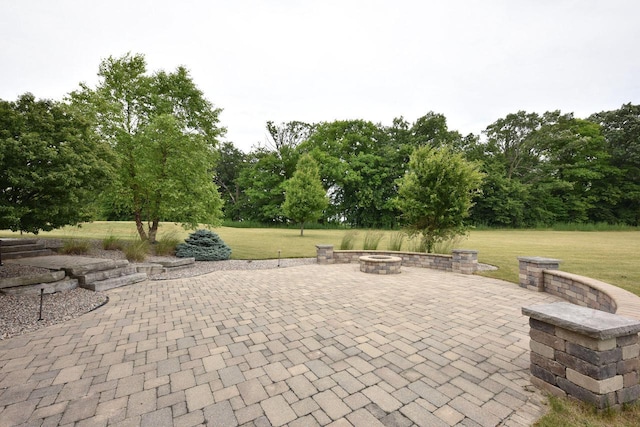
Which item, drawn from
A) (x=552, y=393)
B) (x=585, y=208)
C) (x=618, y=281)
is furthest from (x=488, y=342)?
(x=585, y=208)

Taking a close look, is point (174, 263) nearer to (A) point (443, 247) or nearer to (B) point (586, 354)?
(B) point (586, 354)

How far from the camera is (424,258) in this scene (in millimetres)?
8305

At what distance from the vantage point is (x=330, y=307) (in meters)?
4.32

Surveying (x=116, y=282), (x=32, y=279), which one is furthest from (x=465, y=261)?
(x=32, y=279)

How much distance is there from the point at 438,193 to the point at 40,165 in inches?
405

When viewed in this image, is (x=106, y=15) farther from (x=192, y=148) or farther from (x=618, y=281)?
(x=618, y=281)

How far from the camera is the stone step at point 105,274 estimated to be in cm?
536

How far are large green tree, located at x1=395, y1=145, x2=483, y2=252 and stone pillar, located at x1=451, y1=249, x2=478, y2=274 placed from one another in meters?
1.80

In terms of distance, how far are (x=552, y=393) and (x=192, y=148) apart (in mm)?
11309

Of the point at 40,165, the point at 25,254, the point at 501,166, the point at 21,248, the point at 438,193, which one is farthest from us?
the point at 501,166

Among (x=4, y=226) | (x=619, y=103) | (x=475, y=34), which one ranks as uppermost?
(x=619, y=103)

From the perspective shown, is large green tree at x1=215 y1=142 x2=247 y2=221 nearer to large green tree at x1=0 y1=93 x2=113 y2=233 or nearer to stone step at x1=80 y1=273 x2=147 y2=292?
stone step at x1=80 y1=273 x2=147 y2=292

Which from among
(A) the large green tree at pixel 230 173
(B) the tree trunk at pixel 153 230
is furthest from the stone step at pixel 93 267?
(A) the large green tree at pixel 230 173

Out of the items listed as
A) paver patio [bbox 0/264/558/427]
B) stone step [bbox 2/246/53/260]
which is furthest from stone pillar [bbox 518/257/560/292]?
stone step [bbox 2/246/53/260]
